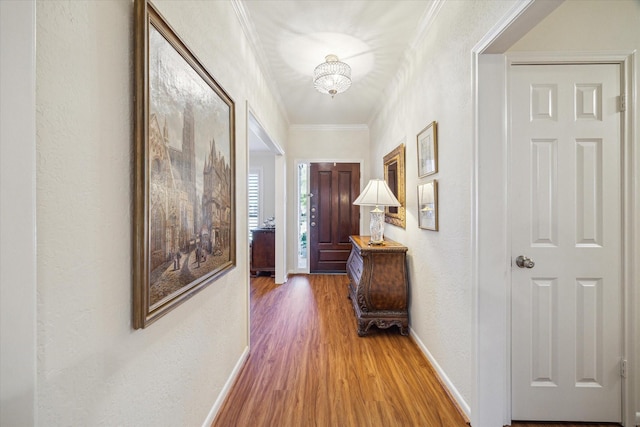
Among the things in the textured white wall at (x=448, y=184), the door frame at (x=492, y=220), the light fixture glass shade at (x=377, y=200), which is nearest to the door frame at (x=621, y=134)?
the door frame at (x=492, y=220)

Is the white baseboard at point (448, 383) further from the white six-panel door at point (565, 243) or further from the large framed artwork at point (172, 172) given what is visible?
the large framed artwork at point (172, 172)

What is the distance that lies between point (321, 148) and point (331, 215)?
3.97ft

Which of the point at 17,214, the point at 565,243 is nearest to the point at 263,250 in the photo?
the point at 565,243

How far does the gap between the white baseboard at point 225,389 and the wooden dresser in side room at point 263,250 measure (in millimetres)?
2510

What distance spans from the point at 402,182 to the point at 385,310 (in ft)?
4.30

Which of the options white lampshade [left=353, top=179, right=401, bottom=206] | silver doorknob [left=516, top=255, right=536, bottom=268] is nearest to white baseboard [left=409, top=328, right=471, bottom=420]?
silver doorknob [left=516, top=255, right=536, bottom=268]

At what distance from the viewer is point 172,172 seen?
3.27 ft

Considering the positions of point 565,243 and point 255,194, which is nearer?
point 565,243

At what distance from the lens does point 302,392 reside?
68.1 inches

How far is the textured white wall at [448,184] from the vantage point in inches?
58.9

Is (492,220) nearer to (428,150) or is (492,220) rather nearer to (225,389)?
(428,150)

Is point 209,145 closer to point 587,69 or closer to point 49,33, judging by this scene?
point 49,33

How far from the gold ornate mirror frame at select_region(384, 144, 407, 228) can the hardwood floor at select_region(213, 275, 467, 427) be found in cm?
117

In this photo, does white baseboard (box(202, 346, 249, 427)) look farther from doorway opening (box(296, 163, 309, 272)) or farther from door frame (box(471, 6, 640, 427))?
doorway opening (box(296, 163, 309, 272))
